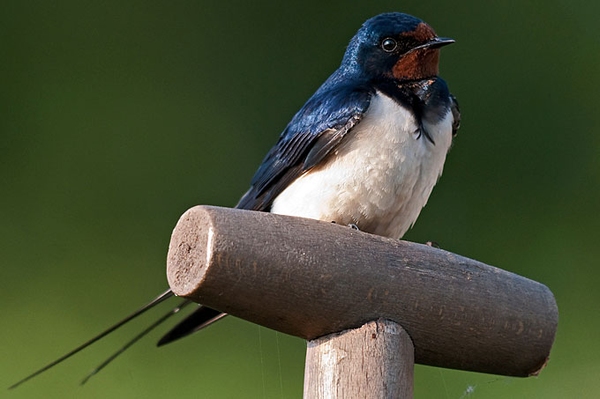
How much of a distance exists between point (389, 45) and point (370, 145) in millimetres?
185

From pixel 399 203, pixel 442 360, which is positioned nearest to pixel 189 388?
pixel 399 203

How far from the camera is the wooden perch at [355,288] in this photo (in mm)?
1396

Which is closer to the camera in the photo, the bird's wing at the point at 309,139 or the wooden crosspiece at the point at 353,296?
the wooden crosspiece at the point at 353,296

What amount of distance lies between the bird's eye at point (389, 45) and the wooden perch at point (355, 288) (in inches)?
18.3

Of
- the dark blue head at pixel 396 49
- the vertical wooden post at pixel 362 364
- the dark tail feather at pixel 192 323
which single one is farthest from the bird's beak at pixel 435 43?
the vertical wooden post at pixel 362 364

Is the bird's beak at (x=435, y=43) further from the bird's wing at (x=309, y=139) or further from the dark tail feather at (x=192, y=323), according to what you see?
the dark tail feather at (x=192, y=323)

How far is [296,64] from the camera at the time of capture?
2586 millimetres

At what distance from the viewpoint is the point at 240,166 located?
2461 millimetres

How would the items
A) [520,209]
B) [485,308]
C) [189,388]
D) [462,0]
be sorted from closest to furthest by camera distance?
[485,308], [189,388], [520,209], [462,0]

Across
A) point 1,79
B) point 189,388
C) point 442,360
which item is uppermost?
point 1,79

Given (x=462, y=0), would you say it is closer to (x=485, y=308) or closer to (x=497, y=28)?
(x=497, y=28)

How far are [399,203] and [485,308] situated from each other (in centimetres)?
36

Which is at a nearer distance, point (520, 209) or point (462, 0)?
point (520, 209)

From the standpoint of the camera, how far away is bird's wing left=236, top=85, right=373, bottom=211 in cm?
185
